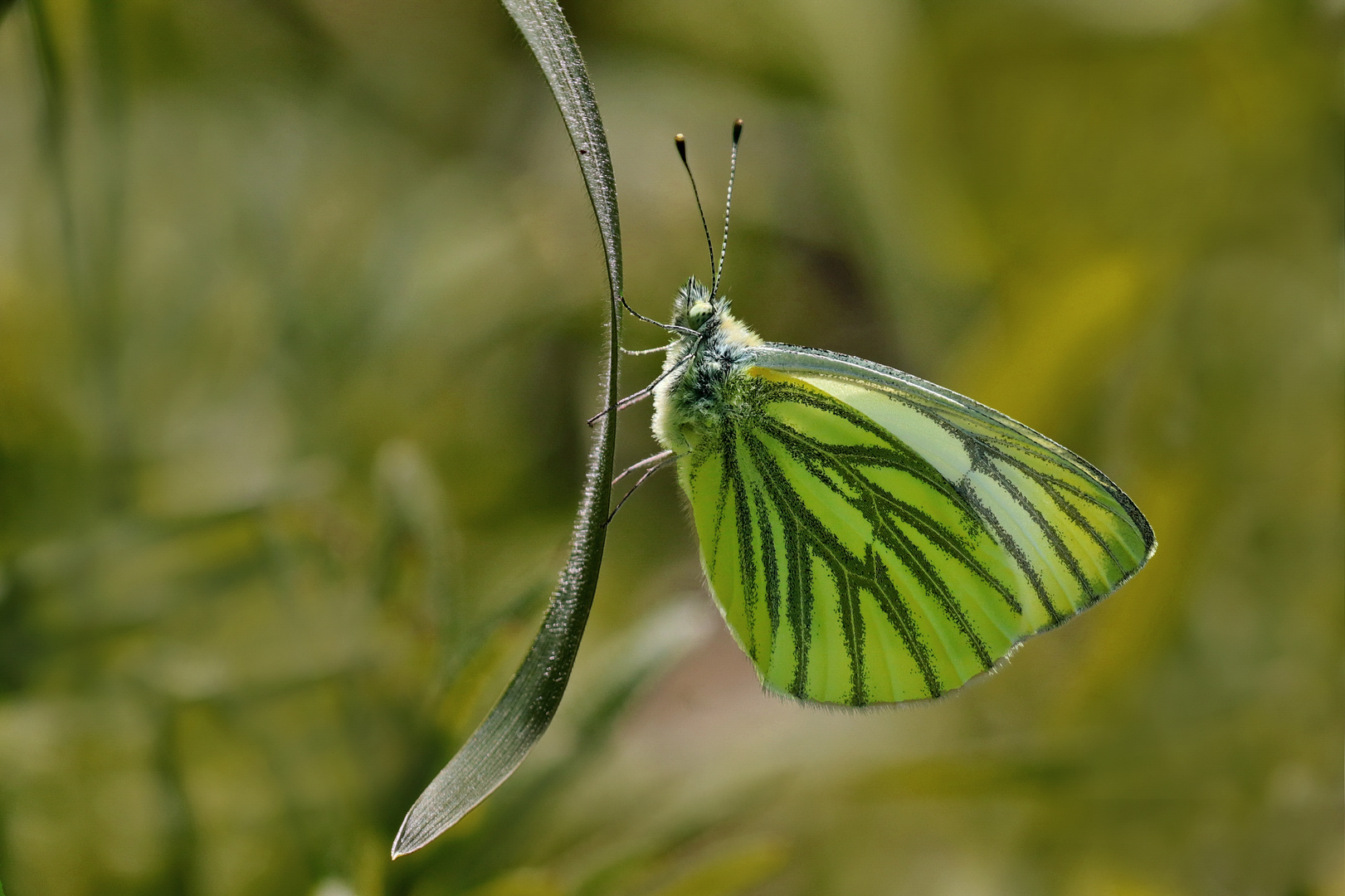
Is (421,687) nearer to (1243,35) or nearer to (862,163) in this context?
(862,163)

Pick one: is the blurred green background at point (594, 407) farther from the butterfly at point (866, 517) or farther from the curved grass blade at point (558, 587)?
the curved grass blade at point (558, 587)

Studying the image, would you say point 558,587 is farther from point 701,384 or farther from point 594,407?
point 594,407

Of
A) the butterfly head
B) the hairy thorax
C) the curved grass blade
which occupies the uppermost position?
the butterfly head

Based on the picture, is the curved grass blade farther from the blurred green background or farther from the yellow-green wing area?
the yellow-green wing area

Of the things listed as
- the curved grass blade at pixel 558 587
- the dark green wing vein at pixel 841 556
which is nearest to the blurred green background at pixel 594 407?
the dark green wing vein at pixel 841 556

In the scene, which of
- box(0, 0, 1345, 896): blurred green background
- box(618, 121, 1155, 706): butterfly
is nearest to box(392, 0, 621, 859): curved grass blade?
box(0, 0, 1345, 896): blurred green background
